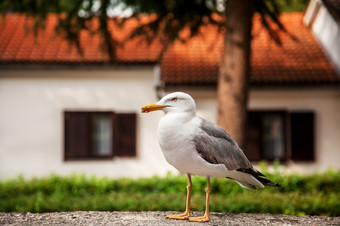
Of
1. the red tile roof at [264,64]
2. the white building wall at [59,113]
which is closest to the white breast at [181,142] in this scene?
the red tile roof at [264,64]

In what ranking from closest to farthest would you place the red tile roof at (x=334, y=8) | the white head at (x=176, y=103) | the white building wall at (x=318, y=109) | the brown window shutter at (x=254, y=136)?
1. the white head at (x=176, y=103)
2. the red tile roof at (x=334, y=8)
3. the white building wall at (x=318, y=109)
4. the brown window shutter at (x=254, y=136)

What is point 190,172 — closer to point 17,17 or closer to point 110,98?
point 110,98

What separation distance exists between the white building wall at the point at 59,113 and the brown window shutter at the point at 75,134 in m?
0.18

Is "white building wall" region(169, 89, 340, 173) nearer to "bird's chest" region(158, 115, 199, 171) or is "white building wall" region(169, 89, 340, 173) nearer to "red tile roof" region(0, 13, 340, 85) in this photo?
"red tile roof" region(0, 13, 340, 85)

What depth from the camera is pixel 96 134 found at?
16.0 meters

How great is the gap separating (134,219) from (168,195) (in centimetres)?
374

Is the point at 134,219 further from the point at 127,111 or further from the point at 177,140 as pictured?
the point at 127,111

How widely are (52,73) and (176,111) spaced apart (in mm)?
10478

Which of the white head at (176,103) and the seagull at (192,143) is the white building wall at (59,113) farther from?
the white head at (176,103)

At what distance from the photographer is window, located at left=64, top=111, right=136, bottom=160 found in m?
15.6

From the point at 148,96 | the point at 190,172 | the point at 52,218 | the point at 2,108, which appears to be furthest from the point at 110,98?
the point at 190,172

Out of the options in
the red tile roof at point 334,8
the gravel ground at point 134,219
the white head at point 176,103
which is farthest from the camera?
the red tile roof at point 334,8

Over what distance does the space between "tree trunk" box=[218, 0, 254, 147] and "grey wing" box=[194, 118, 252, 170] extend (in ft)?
16.9

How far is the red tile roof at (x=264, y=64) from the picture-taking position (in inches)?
594
